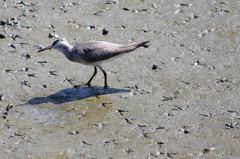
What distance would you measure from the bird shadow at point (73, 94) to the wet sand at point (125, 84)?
0.06 ft

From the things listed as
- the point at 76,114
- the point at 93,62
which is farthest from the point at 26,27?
the point at 76,114

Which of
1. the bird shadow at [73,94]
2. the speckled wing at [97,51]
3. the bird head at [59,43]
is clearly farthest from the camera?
the bird head at [59,43]

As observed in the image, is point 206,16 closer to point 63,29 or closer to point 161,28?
point 161,28

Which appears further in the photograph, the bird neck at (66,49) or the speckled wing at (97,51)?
the bird neck at (66,49)

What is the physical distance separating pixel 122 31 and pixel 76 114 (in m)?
3.00

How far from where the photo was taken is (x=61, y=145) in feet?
21.2

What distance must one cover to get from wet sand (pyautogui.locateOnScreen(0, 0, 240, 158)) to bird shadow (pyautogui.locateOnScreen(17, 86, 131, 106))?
0.06 feet

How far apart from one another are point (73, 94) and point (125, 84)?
101 centimetres

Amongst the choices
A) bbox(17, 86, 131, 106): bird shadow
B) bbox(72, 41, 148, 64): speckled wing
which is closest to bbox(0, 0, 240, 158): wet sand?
bbox(17, 86, 131, 106): bird shadow

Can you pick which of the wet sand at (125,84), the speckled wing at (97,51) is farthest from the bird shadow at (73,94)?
the speckled wing at (97,51)

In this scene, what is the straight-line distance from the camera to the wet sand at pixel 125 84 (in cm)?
655

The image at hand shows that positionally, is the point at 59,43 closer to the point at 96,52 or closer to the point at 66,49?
→ the point at 66,49

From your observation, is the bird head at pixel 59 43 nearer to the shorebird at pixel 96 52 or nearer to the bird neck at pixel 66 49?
the bird neck at pixel 66 49

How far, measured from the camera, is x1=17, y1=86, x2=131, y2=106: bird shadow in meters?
7.60
